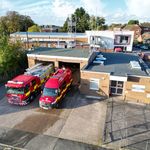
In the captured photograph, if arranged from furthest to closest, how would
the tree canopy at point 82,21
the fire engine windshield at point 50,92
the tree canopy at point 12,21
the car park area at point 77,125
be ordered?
the tree canopy at point 82,21, the tree canopy at point 12,21, the fire engine windshield at point 50,92, the car park area at point 77,125

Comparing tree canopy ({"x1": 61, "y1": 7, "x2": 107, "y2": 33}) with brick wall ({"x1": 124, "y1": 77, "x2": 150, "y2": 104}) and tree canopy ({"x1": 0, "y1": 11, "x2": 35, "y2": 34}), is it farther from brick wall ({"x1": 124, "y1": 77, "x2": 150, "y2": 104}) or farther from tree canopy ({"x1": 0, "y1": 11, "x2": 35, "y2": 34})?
brick wall ({"x1": 124, "y1": 77, "x2": 150, "y2": 104})

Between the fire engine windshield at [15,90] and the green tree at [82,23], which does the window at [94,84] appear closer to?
the fire engine windshield at [15,90]

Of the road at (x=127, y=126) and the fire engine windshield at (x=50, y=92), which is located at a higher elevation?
the fire engine windshield at (x=50, y=92)

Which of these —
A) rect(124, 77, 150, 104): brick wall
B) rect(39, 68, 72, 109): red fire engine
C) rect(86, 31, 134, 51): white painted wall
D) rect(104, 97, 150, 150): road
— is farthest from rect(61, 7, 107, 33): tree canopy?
rect(104, 97, 150, 150): road

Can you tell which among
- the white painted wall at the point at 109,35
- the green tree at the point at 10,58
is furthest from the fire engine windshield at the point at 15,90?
the white painted wall at the point at 109,35

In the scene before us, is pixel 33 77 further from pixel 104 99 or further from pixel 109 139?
pixel 109 139

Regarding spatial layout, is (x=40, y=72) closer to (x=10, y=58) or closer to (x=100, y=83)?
(x=10, y=58)

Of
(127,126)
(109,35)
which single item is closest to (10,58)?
(127,126)
